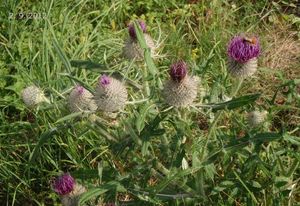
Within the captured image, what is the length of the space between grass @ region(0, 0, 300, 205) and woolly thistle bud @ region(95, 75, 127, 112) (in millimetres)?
88

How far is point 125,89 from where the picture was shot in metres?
2.28

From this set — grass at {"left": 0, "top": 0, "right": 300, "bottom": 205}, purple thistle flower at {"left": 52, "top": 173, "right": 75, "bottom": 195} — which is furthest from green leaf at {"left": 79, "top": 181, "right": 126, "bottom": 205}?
purple thistle flower at {"left": 52, "top": 173, "right": 75, "bottom": 195}

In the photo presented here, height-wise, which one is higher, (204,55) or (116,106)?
(116,106)

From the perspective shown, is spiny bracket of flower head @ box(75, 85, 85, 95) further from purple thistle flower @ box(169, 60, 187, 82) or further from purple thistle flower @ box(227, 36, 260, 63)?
purple thistle flower @ box(227, 36, 260, 63)

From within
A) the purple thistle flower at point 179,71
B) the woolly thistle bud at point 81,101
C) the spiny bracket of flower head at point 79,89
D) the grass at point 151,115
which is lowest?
the grass at point 151,115

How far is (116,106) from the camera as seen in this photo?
7.23ft

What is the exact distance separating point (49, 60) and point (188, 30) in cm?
129

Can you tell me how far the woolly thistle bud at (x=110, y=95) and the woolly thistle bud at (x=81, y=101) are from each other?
0.11 m

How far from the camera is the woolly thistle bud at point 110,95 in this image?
7.13ft

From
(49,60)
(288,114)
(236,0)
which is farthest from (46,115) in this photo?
(236,0)

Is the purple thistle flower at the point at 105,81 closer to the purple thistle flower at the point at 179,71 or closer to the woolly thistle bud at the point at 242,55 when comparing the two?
the purple thistle flower at the point at 179,71

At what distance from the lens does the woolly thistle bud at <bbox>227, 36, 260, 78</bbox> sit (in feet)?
7.74

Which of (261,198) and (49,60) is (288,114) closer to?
(261,198)

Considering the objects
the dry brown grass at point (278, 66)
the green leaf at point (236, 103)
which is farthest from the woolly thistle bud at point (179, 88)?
the dry brown grass at point (278, 66)
